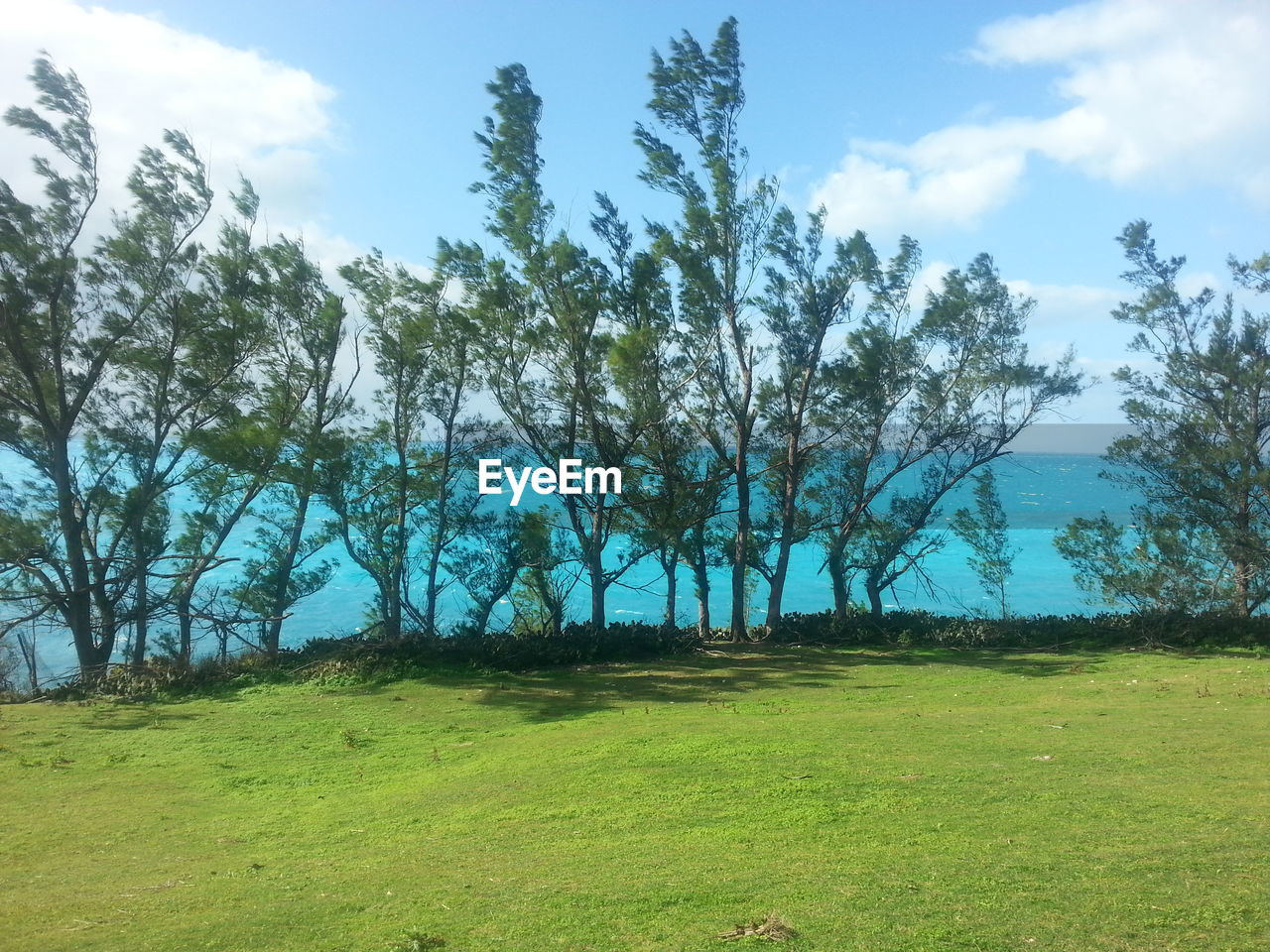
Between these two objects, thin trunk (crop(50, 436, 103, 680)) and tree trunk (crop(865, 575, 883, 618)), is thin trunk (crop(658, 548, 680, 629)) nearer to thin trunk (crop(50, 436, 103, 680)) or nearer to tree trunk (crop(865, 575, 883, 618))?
tree trunk (crop(865, 575, 883, 618))

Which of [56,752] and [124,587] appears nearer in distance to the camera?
[56,752]

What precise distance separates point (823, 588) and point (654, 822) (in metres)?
33.2

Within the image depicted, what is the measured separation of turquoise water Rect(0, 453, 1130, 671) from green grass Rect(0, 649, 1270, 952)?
8.24 meters

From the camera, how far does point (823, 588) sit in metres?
38.4

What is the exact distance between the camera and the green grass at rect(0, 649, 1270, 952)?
4289mm

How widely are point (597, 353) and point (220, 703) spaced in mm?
9309

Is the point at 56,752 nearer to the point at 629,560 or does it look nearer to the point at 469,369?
the point at 469,369

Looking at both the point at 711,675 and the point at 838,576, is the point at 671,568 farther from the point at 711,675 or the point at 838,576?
the point at 711,675

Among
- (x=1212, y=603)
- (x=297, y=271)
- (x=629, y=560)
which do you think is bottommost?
(x=1212, y=603)

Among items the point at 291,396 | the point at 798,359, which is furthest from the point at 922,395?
the point at 291,396

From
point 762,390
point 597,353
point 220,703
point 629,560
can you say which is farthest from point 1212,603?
point 220,703

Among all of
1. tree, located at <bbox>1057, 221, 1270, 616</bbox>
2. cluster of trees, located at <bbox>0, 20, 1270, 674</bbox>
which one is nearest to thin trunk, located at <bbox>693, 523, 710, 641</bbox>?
cluster of trees, located at <bbox>0, 20, 1270, 674</bbox>

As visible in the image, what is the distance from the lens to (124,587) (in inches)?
687

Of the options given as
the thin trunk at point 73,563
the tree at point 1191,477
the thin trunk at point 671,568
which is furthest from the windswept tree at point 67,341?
the tree at point 1191,477
